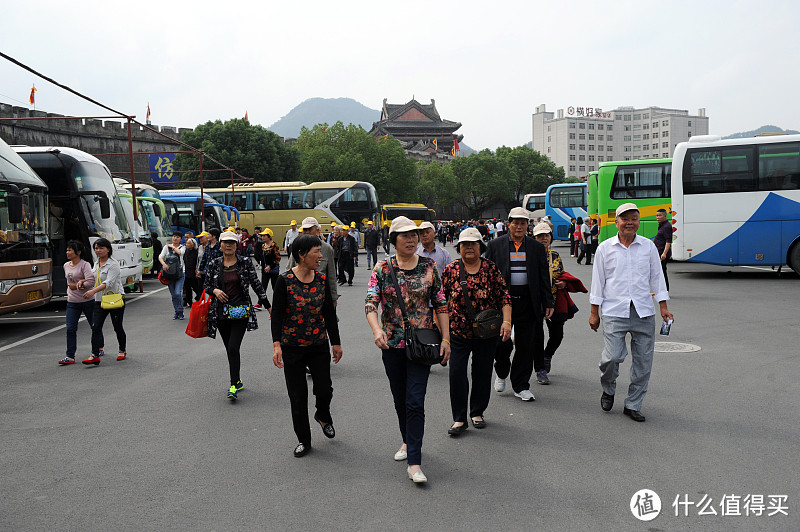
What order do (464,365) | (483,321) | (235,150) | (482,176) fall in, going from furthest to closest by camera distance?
(482,176), (235,150), (464,365), (483,321)

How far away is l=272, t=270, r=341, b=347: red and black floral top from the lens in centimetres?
493

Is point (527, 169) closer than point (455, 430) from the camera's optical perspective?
No

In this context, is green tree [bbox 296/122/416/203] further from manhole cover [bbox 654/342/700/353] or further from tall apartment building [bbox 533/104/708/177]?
tall apartment building [bbox 533/104/708/177]

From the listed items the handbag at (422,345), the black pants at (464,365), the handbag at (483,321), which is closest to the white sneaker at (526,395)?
the black pants at (464,365)

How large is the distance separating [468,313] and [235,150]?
50.3m

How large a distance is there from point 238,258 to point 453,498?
3612 millimetres

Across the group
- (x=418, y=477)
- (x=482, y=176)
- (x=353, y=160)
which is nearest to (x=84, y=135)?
(x=353, y=160)

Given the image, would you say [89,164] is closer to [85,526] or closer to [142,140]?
[85,526]

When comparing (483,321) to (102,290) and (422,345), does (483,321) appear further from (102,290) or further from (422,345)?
(102,290)

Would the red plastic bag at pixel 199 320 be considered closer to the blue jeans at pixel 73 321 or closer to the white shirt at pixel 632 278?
the blue jeans at pixel 73 321

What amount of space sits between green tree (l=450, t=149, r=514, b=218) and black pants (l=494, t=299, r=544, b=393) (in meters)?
79.6

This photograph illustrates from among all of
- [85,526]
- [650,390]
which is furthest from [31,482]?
[650,390]

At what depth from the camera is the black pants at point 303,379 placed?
16.1ft

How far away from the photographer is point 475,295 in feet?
16.9
